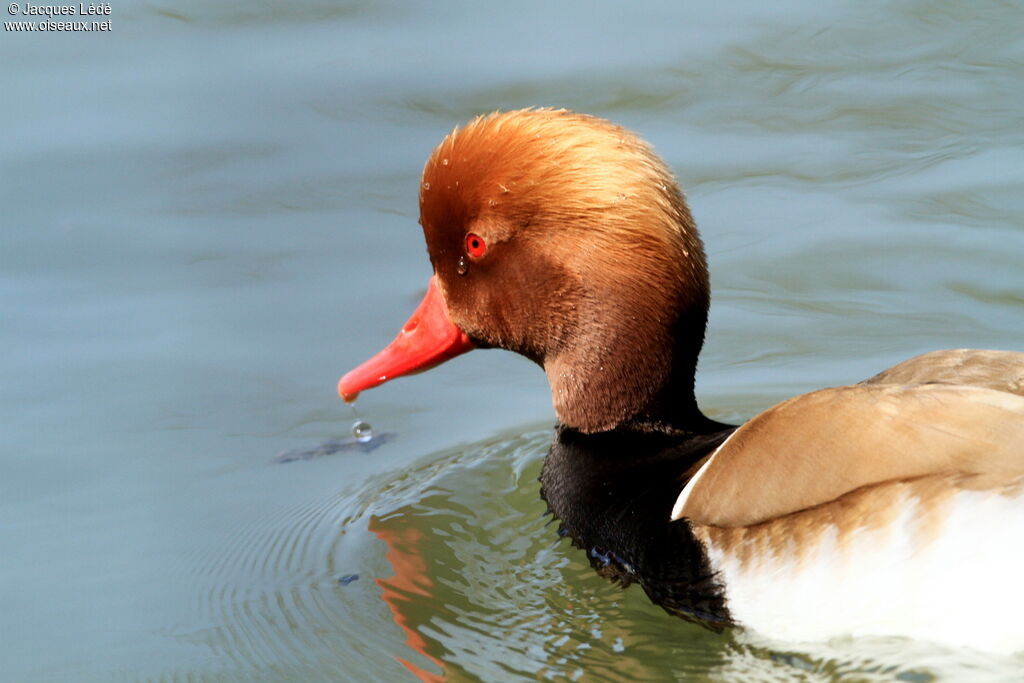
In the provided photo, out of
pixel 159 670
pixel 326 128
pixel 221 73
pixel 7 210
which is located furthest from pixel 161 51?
pixel 159 670

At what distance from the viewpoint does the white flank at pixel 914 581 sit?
9.89 feet

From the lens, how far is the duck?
3062 millimetres

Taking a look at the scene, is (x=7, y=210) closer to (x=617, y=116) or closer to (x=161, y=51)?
(x=161, y=51)

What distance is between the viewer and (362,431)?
4.71 metres

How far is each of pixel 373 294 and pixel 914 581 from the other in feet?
9.05

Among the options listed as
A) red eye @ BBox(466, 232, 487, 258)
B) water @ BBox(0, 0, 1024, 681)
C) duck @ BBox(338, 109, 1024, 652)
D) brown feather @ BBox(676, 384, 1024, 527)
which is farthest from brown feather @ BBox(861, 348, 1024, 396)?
red eye @ BBox(466, 232, 487, 258)

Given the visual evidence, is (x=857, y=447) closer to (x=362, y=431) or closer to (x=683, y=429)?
(x=683, y=429)

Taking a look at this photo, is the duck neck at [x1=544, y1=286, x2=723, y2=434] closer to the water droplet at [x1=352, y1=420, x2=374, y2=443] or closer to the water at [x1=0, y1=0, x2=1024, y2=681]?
the water at [x1=0, y1=0, x2=1024, y2=681]

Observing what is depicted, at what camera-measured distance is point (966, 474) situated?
305 centimetres

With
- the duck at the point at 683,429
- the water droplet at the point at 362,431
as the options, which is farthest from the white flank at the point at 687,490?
the water droplet at the point at 362,431

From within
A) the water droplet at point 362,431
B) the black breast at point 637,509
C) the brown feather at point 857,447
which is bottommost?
the water droplet at point 362,431

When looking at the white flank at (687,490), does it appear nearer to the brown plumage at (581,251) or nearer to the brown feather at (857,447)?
the brown feather at (857,447)

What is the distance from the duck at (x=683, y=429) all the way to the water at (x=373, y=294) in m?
0.12

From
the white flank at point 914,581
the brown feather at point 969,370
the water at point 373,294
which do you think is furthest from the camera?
the water at point 373,294
